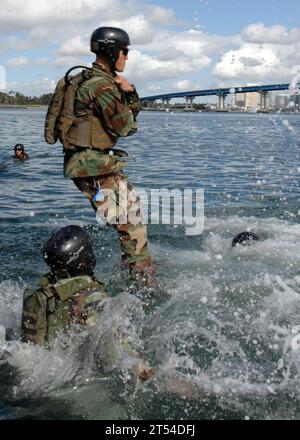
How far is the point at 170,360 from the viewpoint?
532cm

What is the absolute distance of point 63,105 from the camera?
644cm

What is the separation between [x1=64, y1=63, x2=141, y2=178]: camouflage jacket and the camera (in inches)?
243

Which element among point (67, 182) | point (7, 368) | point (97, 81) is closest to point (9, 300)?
point (7, 368)

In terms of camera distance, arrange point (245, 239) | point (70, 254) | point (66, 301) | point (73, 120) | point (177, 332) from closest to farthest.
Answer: point (66, 301)
point (70, 254)
point (177, 332)
point (73, 120)
point (245, 239)

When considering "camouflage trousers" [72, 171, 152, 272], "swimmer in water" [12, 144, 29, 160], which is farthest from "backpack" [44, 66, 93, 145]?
"swimmer in water" [12, 144, 29, 160]

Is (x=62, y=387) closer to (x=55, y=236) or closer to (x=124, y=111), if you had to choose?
(x=55, y=236)

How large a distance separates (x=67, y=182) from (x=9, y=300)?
34.2 feet

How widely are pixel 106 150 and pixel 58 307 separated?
96.7 inches

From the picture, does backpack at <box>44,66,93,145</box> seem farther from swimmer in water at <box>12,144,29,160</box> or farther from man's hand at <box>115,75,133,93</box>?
swimmer in water at <box>12,144,29,160</box>

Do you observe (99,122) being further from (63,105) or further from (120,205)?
(120,205)

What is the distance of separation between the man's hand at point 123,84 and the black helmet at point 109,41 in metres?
0.22

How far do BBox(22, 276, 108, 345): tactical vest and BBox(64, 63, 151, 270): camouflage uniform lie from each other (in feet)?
6.53

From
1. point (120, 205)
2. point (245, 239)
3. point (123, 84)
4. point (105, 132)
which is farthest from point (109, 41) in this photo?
point (245, 239)

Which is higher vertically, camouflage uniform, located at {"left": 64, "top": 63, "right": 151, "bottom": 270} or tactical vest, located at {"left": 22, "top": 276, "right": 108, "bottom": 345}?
camouflage uniform, located at {"left": 64, "top": 63, "right": 151, "bottom": 270}
